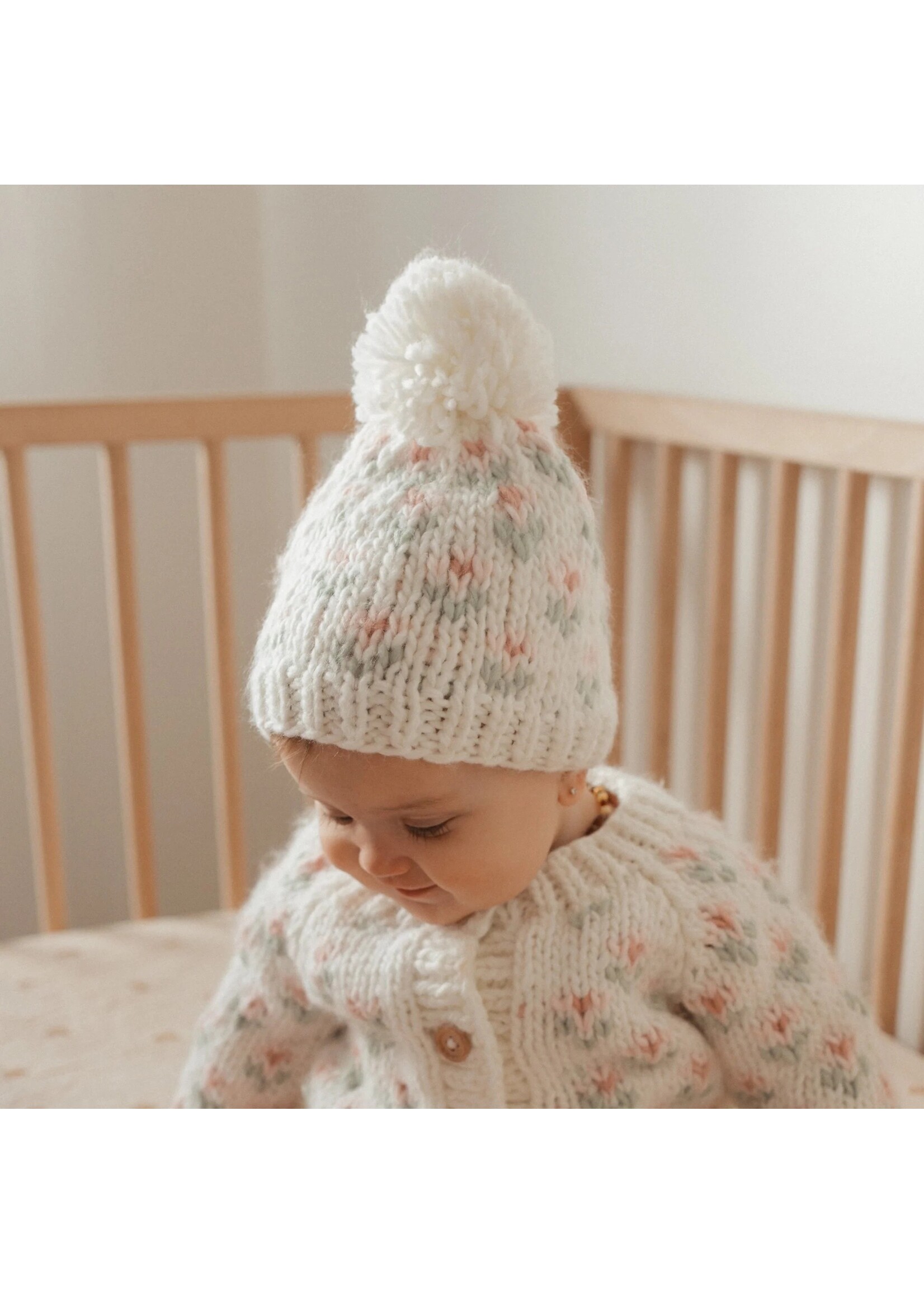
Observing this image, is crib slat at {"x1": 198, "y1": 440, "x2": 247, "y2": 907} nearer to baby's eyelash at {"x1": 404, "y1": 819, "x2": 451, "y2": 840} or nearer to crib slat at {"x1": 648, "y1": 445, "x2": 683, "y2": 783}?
crib slat at {"x1": 648, "y1": 445, "x2": 683, "y2": 783}

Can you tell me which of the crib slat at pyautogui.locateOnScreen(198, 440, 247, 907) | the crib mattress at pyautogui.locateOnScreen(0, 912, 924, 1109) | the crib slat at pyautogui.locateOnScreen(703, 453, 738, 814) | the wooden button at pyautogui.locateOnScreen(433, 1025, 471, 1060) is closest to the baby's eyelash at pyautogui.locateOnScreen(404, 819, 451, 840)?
the wooden button at pyautogui.locateOnScreen(433, 1025, 471, 1060)

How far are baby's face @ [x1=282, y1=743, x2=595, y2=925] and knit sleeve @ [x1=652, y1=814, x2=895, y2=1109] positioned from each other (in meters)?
0.12

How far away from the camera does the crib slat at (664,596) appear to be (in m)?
1.26

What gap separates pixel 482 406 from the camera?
653 millimetres

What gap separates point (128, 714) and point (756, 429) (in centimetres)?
69

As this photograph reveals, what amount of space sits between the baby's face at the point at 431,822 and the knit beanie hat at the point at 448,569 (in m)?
0.02

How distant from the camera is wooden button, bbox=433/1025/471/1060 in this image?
73 centimetres

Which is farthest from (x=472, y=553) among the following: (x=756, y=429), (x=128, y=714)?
(x=128, y=714)

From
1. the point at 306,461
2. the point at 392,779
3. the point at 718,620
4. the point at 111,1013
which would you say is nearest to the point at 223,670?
the point at 306,461

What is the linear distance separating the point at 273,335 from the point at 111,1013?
3.41 feet

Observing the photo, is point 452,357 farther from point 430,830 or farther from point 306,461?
point 306,461

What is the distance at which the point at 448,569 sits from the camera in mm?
625

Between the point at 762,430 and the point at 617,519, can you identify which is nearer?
the point at 762,430

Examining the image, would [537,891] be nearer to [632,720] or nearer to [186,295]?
[632,720]
